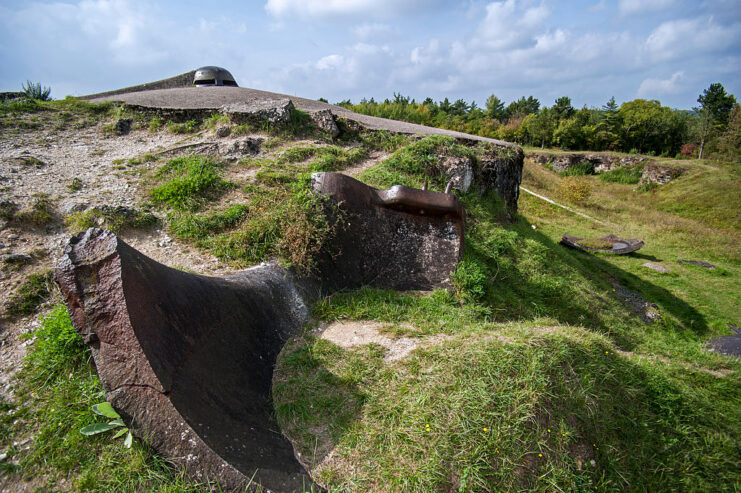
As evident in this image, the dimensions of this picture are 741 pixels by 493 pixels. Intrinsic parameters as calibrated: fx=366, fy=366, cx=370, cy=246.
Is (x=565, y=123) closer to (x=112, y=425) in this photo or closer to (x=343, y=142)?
(x=343, y=142)

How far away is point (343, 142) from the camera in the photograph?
759cm

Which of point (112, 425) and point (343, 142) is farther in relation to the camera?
point (343, 142)

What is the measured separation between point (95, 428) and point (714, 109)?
4331 centimetres

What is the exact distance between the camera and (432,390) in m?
2.57

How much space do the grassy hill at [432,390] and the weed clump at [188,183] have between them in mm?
25

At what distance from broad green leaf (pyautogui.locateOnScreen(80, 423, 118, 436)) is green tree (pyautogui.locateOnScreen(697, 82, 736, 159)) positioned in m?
38.9

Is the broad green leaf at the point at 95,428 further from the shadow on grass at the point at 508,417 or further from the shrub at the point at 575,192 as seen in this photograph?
the shrub at the point at 575,192

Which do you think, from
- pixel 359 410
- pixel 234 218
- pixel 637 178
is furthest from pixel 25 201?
pixel 637 178

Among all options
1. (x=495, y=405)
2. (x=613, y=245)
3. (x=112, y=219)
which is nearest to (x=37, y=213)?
(x=112, y=219)

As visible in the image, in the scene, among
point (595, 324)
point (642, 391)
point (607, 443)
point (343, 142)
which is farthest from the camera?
point (343, 142)

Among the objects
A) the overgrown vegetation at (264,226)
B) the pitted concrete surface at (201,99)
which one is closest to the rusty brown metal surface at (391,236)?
the overgrown vegetation at (264,226)

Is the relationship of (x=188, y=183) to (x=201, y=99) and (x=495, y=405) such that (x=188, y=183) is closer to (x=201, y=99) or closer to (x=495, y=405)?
(x=201, y=99)

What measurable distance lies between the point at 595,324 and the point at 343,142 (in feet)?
18.7

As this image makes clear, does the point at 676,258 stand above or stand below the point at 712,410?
below
